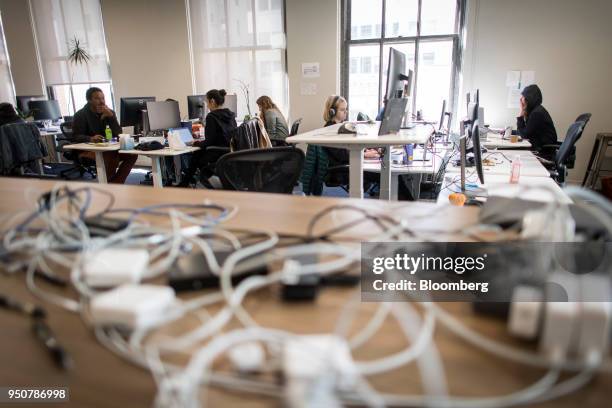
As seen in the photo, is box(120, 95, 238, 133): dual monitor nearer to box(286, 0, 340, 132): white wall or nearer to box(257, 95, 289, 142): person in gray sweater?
box(257, 95, 289, 142): person in gray sweater

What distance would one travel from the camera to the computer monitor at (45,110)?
6.36 metres

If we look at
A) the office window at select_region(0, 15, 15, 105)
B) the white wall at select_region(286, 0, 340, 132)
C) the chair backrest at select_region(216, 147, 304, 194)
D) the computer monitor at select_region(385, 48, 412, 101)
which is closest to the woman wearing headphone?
the computer monitor at select_region(385, 48, 412, 101)

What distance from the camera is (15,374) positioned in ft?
1.40

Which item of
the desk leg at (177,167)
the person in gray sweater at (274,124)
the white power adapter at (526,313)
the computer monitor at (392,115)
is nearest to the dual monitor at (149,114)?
the desk leg at (177,167)

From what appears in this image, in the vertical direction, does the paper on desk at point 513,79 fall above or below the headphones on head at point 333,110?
above

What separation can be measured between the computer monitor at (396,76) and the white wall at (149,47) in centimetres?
475

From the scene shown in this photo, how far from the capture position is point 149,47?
253 inches

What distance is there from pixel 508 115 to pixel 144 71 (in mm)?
5795

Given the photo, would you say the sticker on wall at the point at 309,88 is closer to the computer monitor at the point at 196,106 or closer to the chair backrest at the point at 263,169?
the computer monitor at the point at 196,106

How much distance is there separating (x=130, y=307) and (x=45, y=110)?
299 inches

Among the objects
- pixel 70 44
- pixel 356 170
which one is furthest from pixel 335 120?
pixel 70 44

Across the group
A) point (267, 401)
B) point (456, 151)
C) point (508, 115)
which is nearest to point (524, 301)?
point (267, 401)

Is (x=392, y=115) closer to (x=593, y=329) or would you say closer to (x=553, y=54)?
(x=593, y=329)

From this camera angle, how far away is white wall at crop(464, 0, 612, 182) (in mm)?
4723
